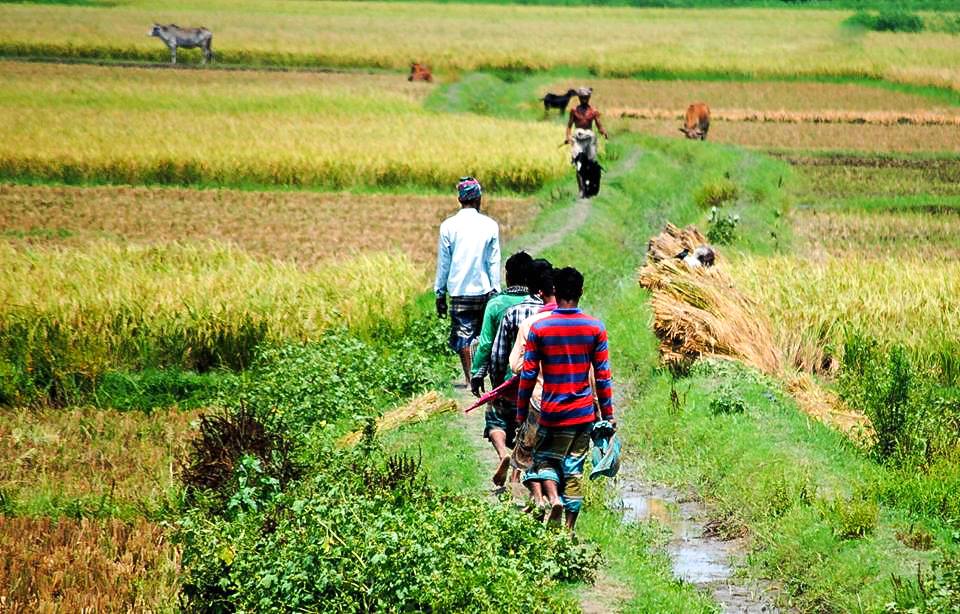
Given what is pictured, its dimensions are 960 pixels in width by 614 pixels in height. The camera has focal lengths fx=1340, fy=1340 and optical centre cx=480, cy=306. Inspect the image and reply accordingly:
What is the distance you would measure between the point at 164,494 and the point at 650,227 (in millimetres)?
→ 13287

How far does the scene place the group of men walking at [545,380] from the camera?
24.5 feet

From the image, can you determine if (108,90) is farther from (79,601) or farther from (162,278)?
(79,601)

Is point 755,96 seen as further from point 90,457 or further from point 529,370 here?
point 529,370

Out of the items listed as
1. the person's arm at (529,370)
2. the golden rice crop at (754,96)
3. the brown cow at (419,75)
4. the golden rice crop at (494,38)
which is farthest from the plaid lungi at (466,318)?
the golden rice crop at (494,38)

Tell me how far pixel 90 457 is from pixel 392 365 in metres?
2.74

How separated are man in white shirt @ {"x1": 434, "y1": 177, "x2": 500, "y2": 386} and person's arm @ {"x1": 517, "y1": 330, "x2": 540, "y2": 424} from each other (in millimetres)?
2855

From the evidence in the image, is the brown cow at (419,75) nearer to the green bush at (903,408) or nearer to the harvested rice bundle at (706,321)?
the harvested rice bundle at (706,321)

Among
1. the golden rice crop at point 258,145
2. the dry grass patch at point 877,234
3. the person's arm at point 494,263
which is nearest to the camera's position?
the person's arm at point 494,263

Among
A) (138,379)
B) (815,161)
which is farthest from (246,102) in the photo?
(138,379)

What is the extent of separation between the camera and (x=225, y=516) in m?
8.21

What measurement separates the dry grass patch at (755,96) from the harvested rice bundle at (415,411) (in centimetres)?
2861

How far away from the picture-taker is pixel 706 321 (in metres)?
12.3

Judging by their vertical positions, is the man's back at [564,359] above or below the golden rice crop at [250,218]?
above

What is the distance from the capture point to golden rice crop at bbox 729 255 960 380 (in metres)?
12.9
